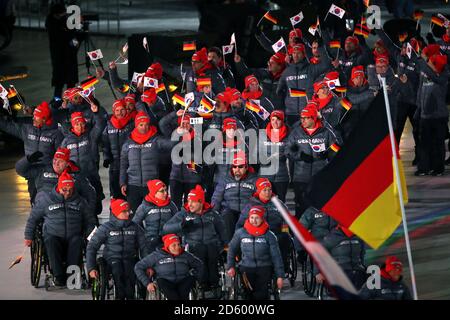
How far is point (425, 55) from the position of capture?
24.0 m

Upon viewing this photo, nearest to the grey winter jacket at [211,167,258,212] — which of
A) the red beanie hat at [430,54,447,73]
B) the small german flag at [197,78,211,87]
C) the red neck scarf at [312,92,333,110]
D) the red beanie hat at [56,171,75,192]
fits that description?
the red beanie hat at [56,171,75,192]

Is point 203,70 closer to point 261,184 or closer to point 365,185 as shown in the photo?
point 261,184

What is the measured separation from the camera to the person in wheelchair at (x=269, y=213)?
60.1ft

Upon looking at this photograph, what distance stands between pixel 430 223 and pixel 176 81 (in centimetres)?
645

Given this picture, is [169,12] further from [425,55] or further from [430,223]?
[430,223]

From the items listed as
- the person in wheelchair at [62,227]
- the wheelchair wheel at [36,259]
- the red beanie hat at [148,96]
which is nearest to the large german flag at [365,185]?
the person in wheelchair at [62,227]

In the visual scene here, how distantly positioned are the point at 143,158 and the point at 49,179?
133cm

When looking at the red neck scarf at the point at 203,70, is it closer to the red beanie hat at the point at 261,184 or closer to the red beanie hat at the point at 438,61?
the red beanie hat at the point at 438,61

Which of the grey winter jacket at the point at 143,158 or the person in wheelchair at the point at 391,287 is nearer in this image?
the person in wheelchair at the point at 391,287

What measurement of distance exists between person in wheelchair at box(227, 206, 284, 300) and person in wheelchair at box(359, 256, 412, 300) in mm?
1495

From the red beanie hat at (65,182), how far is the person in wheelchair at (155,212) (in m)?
0.91

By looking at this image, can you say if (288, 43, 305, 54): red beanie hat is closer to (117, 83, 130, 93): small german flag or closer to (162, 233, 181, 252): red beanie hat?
(117, 83, 130, 93): small german flag

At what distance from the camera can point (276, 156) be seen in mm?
20344
